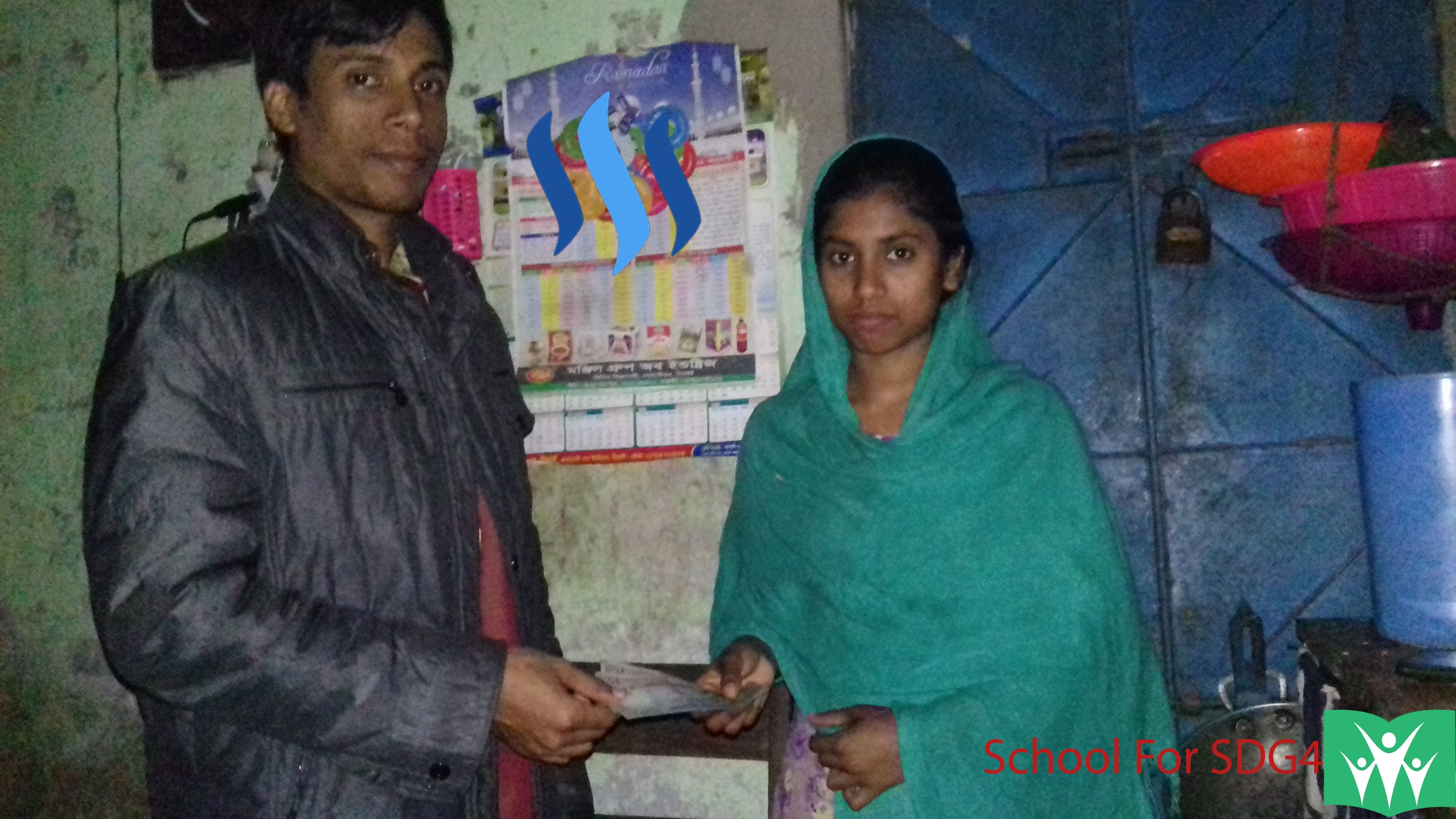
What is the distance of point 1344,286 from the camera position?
2.01m

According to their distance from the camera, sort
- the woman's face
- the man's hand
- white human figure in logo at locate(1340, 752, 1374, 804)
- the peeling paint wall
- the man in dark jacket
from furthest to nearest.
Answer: the peeling paint wall
white human figure in logo at locate(1340, 752, 1374, 804)
the woman's face
the man's hand
the man in dark jacket

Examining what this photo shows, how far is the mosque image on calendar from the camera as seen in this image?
8.12 ft

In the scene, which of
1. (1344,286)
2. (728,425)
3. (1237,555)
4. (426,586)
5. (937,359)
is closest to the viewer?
(426,586)

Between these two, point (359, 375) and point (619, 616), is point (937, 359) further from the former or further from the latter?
point (619, 616)

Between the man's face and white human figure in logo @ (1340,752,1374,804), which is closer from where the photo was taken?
the man's face

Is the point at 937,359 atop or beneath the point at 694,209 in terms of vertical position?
beneath

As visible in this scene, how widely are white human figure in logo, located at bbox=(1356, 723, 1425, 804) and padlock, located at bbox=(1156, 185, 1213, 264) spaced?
1.09 metres

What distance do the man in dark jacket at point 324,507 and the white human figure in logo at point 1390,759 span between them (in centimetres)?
143

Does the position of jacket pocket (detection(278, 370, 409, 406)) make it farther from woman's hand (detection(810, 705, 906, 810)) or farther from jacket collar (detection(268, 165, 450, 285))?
woman's hand (detection(810, 705, 906, 810))


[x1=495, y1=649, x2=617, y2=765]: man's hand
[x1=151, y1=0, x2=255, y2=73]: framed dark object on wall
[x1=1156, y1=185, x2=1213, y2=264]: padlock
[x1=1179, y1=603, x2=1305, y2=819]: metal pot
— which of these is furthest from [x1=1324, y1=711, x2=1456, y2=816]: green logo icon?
[x1=151, y1=0, x2=255, y2=73]: framed dark object on wall

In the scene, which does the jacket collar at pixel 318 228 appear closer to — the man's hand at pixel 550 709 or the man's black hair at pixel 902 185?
the man's hand at pixel 550 709

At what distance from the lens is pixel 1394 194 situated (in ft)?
5.93

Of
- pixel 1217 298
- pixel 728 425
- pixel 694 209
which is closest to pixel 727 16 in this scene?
pixel 694 209

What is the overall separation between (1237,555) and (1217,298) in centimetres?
63
